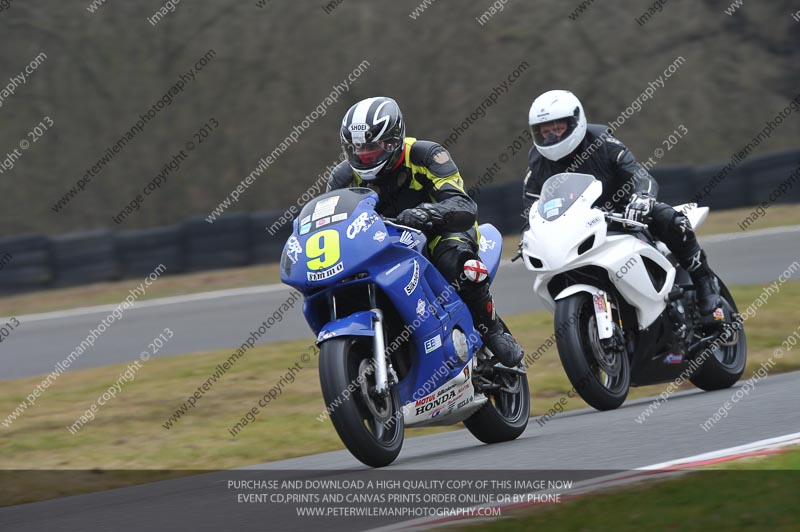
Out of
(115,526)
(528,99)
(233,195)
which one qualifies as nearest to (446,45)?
(528,99)

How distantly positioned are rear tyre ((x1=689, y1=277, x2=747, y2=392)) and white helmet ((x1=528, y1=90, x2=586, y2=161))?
1507mm

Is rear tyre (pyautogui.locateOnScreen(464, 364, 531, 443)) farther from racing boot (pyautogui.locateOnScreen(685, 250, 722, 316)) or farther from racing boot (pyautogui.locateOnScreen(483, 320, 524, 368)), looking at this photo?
racing boot (pyautogui.locateOnScreen(685, 250, 722, 316))

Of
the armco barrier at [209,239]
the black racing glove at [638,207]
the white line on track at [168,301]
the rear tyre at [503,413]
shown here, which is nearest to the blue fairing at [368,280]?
the rear tyre at [503,413]

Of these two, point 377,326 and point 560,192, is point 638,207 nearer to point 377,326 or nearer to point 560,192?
point 560,192

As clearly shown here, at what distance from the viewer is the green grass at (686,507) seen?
13.9ft

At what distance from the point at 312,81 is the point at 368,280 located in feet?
59.7

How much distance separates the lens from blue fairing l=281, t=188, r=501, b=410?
5938 mm

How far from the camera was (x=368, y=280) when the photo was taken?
19.8 feet

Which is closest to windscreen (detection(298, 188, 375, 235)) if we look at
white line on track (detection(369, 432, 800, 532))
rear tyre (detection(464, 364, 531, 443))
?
rear tyre (detection(464, 364, 531, 443))

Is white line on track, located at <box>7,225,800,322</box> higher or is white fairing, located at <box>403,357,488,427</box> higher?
white fairing, located at <box>403,357,488,427</box>

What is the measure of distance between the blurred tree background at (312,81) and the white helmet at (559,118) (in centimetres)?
1463

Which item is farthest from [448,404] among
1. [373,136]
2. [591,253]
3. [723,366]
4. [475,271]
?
[723,366]

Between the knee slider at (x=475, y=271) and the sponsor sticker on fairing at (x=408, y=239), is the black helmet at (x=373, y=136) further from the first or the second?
the knee slider at (x=475, y=271)

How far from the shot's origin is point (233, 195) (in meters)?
22.3
